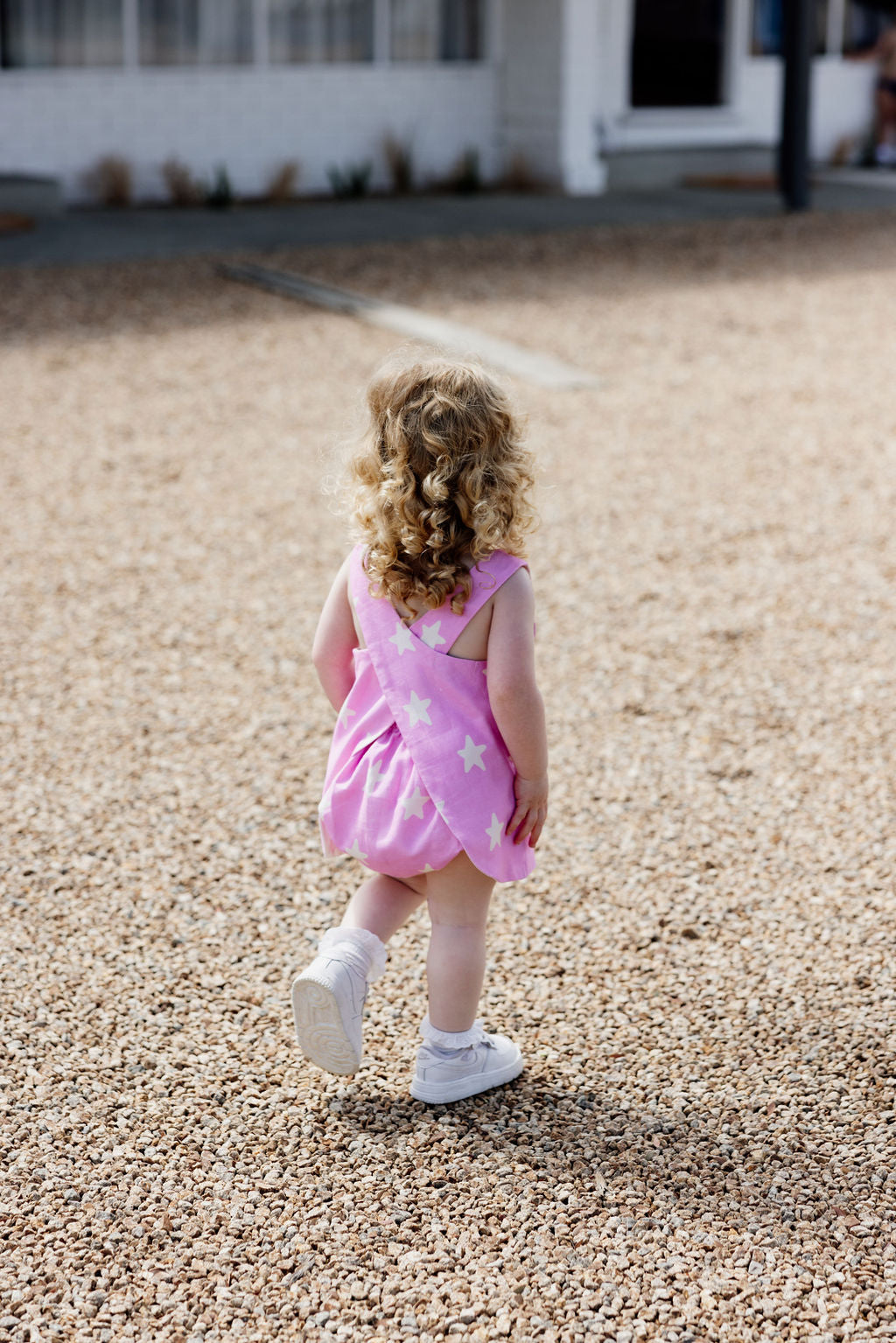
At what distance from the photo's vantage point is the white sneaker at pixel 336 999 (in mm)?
2199

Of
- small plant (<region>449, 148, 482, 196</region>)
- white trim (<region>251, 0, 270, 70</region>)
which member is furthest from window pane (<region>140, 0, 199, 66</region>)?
small plant (<region>449, 148, 482, 196</region>)

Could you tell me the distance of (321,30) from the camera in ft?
44.8

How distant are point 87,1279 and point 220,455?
449 cm

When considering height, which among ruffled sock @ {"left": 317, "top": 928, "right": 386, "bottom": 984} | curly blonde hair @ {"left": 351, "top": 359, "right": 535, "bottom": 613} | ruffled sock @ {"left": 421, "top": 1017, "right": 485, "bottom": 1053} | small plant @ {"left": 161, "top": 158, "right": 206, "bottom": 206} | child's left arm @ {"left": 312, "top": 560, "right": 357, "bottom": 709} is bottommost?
ruffled sock @ {"left": 421, "top": 1017, "right": 485, "bottom": 1053}

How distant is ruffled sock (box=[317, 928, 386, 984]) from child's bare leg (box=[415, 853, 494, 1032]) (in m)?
0.08

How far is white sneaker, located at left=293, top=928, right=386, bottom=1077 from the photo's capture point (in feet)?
7.22

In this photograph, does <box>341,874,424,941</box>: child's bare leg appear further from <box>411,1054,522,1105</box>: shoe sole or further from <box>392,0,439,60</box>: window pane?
<box>392,0,439,60</box>: window pane

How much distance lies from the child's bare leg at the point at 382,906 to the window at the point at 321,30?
41.5 feet

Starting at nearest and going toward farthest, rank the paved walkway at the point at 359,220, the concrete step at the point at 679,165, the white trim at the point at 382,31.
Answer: the paved walkway at the point at 359,220 < the white trim at the point at 382,31 < the concrete step at the point at 679,165

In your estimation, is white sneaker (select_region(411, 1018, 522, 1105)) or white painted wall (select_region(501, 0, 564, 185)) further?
white painted wall (select_region(501, 0, 564, 185))

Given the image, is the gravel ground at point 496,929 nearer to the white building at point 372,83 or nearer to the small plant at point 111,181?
the small plant at point 111,181

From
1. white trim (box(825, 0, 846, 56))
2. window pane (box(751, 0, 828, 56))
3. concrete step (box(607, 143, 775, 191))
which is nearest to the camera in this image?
concrete step (box(607, 143, 775, 191))

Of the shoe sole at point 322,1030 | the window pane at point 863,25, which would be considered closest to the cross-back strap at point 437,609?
the shoe sole at point 322,1030

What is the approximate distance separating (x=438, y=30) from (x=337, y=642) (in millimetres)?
13284
